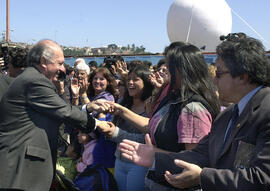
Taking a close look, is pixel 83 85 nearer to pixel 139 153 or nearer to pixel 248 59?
pixel 139 153

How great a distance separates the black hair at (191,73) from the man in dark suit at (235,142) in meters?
0.27

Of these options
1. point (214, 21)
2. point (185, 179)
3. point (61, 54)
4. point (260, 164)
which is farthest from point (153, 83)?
point (214, 21)

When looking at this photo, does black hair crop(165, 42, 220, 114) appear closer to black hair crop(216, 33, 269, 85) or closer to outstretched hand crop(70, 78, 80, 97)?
black hair crop(216, 33, 269, 85)

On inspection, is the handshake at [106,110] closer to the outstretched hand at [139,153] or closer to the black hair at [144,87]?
the black hair at [144,87]

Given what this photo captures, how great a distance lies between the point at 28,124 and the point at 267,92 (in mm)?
1884

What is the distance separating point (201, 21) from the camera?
827 cm

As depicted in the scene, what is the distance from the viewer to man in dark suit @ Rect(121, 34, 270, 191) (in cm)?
130

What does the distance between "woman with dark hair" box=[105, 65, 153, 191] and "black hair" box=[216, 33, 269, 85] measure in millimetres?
1363

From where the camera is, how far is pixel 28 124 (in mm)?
2387

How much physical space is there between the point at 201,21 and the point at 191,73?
267 inches

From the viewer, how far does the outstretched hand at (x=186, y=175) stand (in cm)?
150

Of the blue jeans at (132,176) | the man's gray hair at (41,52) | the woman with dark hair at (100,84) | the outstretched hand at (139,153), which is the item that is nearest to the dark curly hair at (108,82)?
the woman with dark hair at (100,84)

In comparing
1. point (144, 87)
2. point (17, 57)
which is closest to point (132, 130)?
point (144, 87)

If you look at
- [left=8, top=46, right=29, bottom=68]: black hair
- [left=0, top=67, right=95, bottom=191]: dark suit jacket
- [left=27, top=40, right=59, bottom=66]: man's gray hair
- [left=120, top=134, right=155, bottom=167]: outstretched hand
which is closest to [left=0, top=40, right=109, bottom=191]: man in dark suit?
[left=0, top=67, right=95, bottom=191]: dark suit jacket
